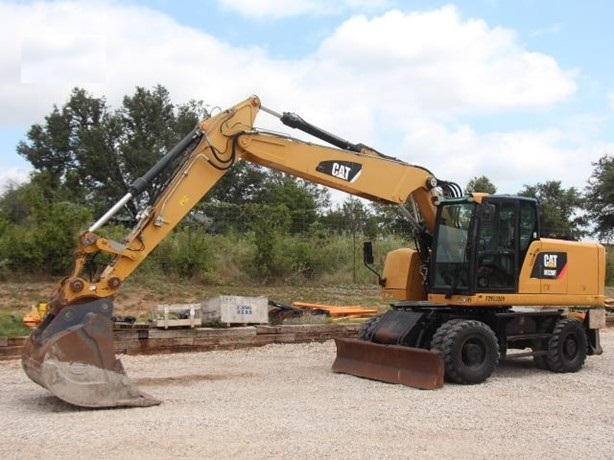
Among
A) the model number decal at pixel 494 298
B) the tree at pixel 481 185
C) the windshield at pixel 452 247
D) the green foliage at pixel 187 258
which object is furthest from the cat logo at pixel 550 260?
the tree at pixel 481 185

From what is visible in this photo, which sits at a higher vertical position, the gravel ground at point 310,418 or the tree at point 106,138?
the tree at point 106,138

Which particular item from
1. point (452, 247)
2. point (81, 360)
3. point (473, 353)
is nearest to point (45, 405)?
point (81, 360)

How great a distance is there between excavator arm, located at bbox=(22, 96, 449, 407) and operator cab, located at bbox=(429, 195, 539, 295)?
0.45m

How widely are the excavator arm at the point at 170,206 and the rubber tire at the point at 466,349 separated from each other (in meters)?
1.57

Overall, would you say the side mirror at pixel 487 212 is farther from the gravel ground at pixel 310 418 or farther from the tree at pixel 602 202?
the tree at pixel 602 202

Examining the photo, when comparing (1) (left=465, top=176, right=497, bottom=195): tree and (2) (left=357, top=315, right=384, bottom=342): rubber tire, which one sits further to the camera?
(1) (left=465, top=176, right=497, bottom=195): tree

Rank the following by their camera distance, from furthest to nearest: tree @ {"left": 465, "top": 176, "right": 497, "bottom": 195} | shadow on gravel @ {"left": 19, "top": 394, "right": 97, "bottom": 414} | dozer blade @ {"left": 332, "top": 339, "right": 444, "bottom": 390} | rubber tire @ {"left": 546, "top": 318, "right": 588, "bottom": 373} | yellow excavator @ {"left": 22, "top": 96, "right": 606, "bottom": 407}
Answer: tree @ {"left": 465, "top": 176, "right": 497, "bottom": 195} → rubber tire @ {"left": 546, "top": 318, "right": 588, "bottom": 373} → dozer blade @ {"left": 332, "top": 339, "right": 444, "bottom": 390} → yellow excavator @ {"left": 22, "top": 96, "right": 606, "bottom": 407} → shadow on gravel @ {"left": 19, "top": 394, "right": 97, "bottom": 414}

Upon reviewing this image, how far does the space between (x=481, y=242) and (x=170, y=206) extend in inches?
165

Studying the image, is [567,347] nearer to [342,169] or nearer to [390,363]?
[390,363]

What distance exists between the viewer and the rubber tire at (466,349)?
941 cm

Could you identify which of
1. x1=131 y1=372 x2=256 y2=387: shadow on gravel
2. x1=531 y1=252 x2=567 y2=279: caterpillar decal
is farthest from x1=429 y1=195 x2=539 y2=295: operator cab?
x1=131 y1=372 x2=256 y2=387: shadow on gravel

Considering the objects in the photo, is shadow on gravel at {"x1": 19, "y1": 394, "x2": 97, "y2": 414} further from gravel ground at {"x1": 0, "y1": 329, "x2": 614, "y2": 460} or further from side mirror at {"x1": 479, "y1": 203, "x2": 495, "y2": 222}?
side mirror at {"x1": 479, "y1": 203, "x2": 495, "y2": 222}

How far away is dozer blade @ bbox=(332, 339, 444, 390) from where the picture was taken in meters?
9.24

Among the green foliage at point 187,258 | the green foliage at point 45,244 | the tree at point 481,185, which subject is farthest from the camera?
the tree at point 481,185
